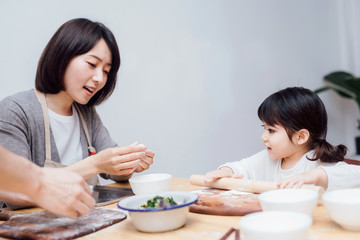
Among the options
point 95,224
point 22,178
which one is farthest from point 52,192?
point 95,224

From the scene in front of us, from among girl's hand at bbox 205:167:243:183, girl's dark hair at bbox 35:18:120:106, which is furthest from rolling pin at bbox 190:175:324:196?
girl's dark hair at bbox 35:18:120:106

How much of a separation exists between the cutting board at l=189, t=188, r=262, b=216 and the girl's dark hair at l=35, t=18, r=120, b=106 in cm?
91

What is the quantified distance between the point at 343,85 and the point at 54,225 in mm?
4484

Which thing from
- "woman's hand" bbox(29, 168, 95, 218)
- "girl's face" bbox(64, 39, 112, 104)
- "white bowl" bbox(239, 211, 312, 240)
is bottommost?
"white bowl" bbox(239, 211, 312, 240)

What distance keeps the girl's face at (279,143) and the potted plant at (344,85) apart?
3.12 meters

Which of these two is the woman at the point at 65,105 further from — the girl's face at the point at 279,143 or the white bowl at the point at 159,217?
the girl's face at the point at 279,143

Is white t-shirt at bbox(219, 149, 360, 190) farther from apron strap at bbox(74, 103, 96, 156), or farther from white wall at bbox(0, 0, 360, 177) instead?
white wall at bbox(0, 0, 360, 177)

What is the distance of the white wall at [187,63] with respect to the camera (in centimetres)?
204

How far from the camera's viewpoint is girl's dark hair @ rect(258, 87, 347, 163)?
5.09 feet

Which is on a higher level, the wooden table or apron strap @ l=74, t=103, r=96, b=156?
apron strap @ l=74, t=103, r=96, b=156

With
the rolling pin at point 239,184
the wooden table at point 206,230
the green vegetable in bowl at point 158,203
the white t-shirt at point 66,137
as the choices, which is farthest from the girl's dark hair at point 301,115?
the white t-shirt at point 66,137

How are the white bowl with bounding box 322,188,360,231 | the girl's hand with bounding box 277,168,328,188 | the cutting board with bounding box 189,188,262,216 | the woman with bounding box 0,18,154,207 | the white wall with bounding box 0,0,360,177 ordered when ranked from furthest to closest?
the white wall with bounding box 0,0,360,177, the woman with bounding box 0,18,154,207, the girl's hand with bounding box 277,168,328,188, the cutting board with bounding box 189,188,262,216, the white bowl with bounding box 322,188,360,231

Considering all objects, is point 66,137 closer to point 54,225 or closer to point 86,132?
point 86,132

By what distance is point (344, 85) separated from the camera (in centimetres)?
449
